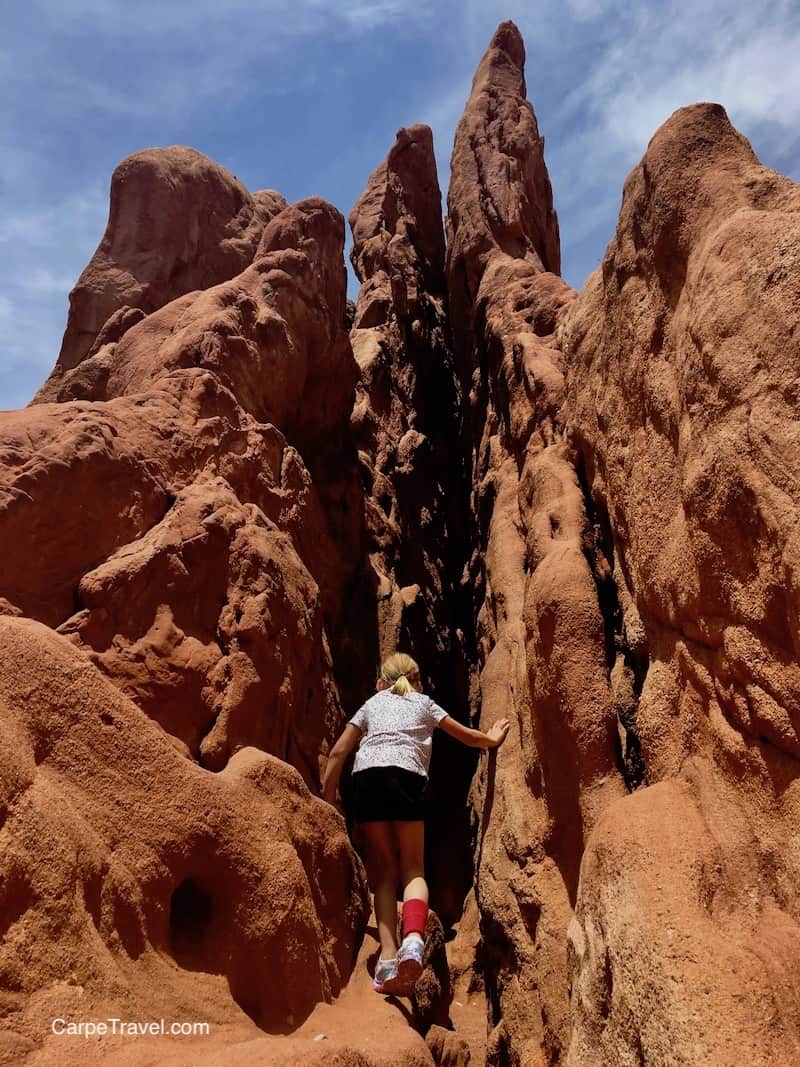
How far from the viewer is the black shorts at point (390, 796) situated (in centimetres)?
477

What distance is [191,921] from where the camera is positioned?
14.0 feet

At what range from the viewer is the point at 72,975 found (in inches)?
127

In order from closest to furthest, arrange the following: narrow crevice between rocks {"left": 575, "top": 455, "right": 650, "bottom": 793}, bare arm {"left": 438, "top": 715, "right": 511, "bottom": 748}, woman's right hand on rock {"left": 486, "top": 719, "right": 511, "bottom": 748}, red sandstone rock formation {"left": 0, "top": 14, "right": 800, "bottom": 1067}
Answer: red sandstone rock formation {"left": 0, "top": 14, "right": 800, "bottom": 1067}, narrow crevice between rocks {"left": 575, "top": 455, "right": 650, "bottom": 793}, bare arm {"left": 438, "top": 715, "right": 511, "bottom": 748}, woman's right hand on rock {"left": 486, "top": 719, "right": 511, "bottom": 748}

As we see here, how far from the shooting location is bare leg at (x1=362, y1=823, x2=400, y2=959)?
4.54 meters

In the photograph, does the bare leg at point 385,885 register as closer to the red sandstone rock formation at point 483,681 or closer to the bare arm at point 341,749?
the red sandstone rock formation at point 483,681

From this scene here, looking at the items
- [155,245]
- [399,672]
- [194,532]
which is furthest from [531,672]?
[155,245]

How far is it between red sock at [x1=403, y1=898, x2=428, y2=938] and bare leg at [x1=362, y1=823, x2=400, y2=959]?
0.20m

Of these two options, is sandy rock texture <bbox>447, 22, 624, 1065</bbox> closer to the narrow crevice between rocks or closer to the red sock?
the narrow crevice between rocks

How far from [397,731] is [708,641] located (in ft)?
6.14

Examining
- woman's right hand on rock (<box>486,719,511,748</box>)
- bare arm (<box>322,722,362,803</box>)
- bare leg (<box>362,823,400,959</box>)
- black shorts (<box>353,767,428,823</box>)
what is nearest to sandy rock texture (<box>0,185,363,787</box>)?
bare arm (<box>322,722,362,803</box>)

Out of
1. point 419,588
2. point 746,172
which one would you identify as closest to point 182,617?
point 746,172

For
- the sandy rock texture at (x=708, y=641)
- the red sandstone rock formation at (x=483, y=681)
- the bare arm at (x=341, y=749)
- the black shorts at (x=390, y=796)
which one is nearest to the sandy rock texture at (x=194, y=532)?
the red sandstone rock formation at (x=483, y=681)

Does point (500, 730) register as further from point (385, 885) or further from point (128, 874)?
point (128, 874)

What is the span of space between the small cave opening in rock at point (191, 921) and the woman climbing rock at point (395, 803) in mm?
946
